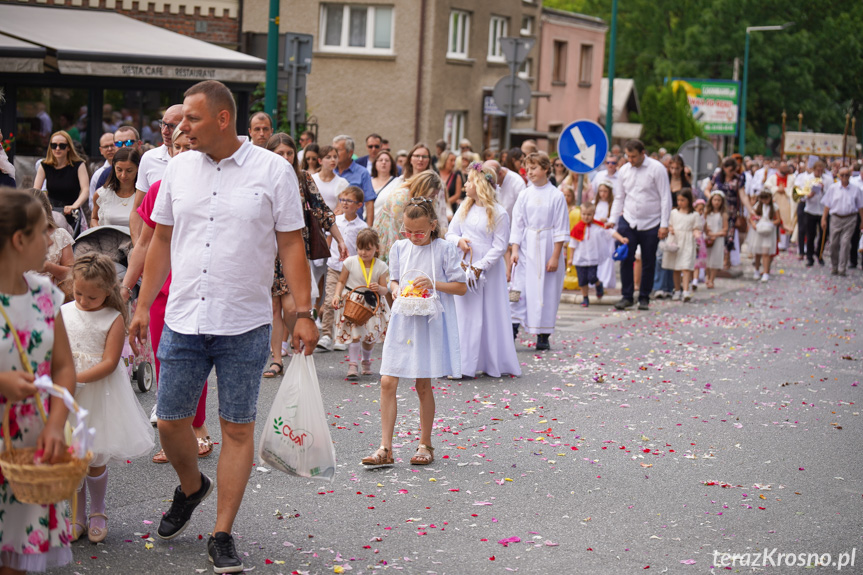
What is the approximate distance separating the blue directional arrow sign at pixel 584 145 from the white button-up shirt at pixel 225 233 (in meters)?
11.9

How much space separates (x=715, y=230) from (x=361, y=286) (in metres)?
10.2

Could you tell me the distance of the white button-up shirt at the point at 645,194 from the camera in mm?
15383

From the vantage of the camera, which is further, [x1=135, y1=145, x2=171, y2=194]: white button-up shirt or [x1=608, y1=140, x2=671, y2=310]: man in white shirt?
[x1=608, y1=140, x2=671, y2=310]: man in white shirt

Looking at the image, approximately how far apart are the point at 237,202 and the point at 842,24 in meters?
70.3

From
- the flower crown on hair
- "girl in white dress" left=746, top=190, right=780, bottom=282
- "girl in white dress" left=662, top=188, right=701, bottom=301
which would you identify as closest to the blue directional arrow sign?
"girl in white dress" left=662, top=188, right=701, bottom=301

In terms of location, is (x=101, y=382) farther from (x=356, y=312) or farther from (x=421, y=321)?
(x=356, y=312)

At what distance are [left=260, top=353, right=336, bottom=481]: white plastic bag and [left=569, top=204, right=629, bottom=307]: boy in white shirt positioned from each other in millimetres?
11169

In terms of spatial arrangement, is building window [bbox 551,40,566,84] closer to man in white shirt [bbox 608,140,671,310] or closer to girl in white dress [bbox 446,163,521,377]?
man in white shirt [bbox 608,140,671,310]

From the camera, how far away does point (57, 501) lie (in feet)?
12.0

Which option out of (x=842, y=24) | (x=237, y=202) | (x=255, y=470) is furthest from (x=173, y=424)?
(x=842, y=24)

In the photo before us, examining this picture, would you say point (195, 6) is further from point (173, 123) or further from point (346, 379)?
point (173, 123)

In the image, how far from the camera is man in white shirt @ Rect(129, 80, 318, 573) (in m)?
4.79

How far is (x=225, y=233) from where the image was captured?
4.79 metres

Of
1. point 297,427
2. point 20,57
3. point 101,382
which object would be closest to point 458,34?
point 20,57
